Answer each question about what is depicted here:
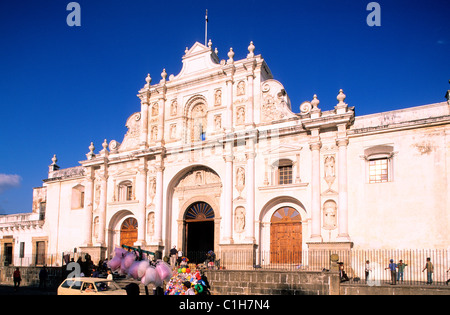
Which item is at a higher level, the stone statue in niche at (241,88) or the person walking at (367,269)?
the stone statue in niche at (241,88)

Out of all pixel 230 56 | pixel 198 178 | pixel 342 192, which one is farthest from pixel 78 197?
pixel 342 192

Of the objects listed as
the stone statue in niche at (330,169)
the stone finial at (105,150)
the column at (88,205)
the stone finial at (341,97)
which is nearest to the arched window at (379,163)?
the stone statue in niche at (330,169)

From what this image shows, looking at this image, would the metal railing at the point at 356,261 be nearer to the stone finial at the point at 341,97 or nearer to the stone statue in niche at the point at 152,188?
the stone statue in niche at the point at 152,188

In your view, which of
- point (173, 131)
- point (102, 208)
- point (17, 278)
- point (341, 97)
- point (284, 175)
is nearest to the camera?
point (341, 97)

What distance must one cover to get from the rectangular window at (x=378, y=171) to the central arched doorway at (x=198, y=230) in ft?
30.4

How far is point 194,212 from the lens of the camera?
25.7 meters

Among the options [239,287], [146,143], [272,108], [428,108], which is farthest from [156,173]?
[428,108]

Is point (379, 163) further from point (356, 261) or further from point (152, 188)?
point (152, 188)

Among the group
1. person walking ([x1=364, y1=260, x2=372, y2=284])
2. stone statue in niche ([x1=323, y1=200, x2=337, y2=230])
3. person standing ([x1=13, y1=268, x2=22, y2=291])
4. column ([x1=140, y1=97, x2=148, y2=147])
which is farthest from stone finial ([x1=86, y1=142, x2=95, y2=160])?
person walking ([x1=364, y1=260, x2=372, y2=284])

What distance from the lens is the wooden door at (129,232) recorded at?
27.6 metres

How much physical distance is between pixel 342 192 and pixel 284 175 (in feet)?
11.4

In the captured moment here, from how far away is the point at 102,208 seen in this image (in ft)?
93.5

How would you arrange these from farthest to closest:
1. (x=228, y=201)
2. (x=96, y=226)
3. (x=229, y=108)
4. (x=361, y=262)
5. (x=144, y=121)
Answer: (x=96, y=226) < (x=144, y=121) < (x=229, y=108) < (x=228, y=201) < (x=361, y=262)

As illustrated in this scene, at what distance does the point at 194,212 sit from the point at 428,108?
13.9 m
